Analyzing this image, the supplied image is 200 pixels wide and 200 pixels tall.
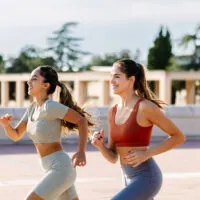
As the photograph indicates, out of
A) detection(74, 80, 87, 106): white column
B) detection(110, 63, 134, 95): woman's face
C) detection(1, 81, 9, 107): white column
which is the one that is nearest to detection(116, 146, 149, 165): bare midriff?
detection(110, 63, 134, 95): woman's face

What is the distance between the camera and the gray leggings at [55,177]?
5090 mm

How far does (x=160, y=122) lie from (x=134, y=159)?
0.34m

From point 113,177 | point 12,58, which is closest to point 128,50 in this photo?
point 12,58

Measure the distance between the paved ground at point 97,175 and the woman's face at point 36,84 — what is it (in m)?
3.25

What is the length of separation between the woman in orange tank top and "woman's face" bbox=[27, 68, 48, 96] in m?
0.89

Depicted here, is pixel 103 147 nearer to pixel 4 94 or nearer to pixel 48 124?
pixel 48 124

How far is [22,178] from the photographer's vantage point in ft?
33.4

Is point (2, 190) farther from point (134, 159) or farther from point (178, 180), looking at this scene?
point (134, 159)

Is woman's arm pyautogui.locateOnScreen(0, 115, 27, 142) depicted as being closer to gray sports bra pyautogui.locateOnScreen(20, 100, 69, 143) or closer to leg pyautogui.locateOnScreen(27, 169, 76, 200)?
gray sports bra pyautogui.locateOnScreen(20, 100, 69, 143)

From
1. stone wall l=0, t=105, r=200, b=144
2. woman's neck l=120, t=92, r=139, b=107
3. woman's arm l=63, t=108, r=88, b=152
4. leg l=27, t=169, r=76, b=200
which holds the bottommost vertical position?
stone wall l=0, t=105, r=200, b=144

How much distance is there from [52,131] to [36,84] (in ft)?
1.53

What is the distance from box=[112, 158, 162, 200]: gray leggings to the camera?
4.42 metres

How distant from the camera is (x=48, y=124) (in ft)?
17.2

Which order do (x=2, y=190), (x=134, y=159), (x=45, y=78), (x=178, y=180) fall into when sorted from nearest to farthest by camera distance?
1. (x=134, y=159)
2. (x=45, y=78)
3. (x=2, y=190)
4. (x=178, y=180)
